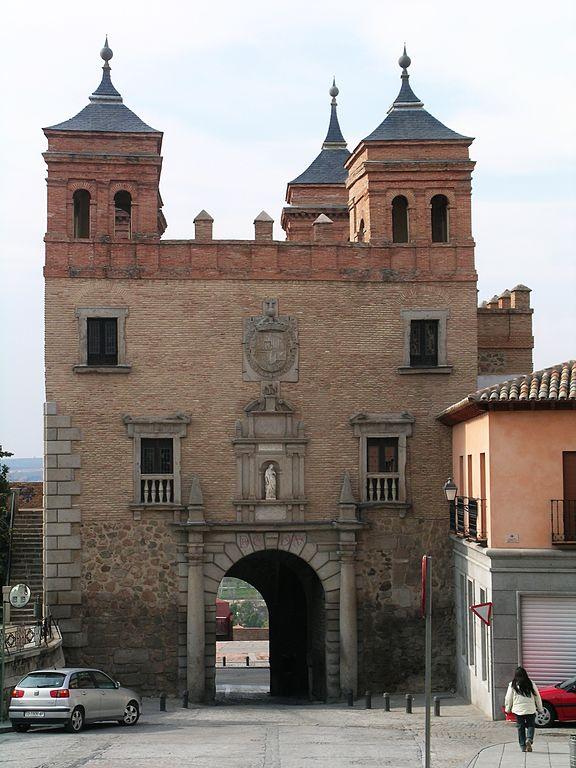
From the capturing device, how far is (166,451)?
32.8 m

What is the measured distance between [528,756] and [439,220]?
16862 mm

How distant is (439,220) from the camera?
34.9 meters

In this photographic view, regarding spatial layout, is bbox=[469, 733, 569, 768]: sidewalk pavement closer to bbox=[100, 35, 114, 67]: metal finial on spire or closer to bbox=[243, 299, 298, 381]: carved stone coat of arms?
bbox=[243, 299, 298, 381]: carved stone coat of arms

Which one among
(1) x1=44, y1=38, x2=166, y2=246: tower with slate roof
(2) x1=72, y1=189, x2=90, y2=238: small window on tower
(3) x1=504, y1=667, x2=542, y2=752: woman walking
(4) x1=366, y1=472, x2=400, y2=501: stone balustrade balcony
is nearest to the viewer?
(3) x1=504, y1=667, x2=542, y2=752: woman walking

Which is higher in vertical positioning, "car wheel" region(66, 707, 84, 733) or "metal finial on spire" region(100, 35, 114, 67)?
"metal finial on spire" region(100, 35, 114, 67)

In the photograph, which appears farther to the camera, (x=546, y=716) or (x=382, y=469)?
(x=382, y=469)

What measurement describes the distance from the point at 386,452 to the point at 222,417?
428cm

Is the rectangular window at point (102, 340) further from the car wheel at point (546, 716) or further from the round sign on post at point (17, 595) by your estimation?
the car wheel at point (546, 716)

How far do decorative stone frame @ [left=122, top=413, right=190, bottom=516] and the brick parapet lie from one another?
3.64 m

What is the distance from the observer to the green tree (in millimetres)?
38688

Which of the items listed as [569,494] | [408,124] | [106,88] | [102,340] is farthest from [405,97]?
[569,494]

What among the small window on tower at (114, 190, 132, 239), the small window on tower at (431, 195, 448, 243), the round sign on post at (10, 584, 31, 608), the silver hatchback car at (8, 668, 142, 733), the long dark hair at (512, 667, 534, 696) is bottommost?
the silver hatchback car at (8, 668, 142, 733)

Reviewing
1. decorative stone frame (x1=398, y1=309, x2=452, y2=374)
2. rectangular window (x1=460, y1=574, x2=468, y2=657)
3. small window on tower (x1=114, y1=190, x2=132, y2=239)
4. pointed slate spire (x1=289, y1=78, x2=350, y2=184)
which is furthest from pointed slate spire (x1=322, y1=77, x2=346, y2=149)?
rectangular window (x1=460, y1=574, x2=468, y2=657)

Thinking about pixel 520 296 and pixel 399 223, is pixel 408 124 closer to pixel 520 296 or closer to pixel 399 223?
pixel 399 223
